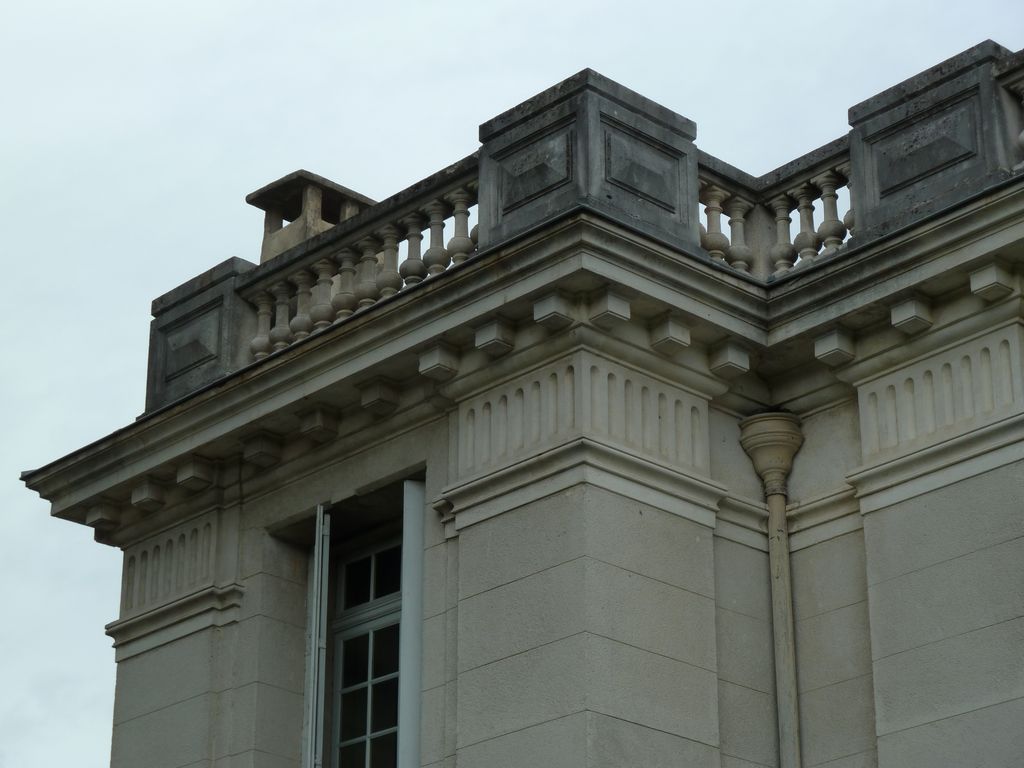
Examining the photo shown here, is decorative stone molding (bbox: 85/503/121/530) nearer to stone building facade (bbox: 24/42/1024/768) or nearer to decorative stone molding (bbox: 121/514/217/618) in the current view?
decorative stone molding (bbox: 121/514/217/618)

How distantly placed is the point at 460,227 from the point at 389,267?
0.65 m

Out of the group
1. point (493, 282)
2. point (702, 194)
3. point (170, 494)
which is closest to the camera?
point (493, 282)

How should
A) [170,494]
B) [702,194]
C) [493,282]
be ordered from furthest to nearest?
[170,494] → [702,194] → [493,282]

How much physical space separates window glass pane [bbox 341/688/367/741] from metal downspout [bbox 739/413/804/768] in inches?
110

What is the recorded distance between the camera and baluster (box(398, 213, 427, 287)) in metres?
14.3

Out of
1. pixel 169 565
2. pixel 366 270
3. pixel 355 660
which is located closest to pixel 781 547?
pixel 355 660

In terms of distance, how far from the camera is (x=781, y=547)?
1334 centimetres

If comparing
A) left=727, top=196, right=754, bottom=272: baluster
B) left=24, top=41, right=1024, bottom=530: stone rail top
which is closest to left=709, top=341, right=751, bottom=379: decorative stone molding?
left=24, top=41, right=1024, bottom=530: stone rail top

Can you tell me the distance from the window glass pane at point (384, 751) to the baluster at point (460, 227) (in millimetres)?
2982

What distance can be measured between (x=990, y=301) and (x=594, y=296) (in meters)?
2.21

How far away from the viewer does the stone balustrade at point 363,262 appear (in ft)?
46.6

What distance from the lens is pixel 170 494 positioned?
50.7ft

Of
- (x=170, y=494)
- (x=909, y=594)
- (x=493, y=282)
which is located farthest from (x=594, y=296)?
(x=170, y=494)

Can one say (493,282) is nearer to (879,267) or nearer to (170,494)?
(879,267)
